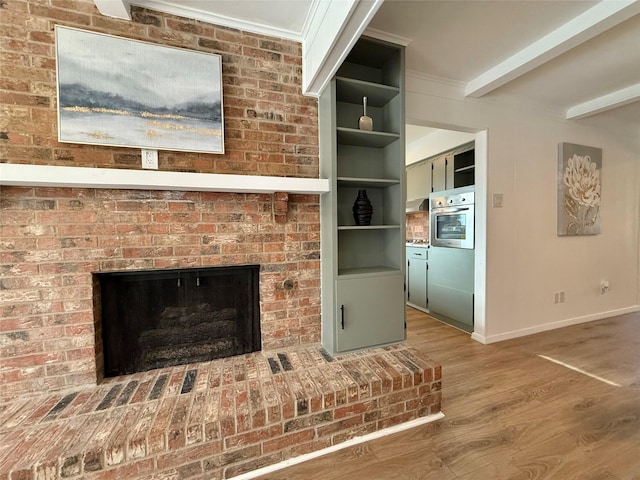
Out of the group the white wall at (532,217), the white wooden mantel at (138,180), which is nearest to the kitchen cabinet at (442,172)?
the white wall at (532,217)

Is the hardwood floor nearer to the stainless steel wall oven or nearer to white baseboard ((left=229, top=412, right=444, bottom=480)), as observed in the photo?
white baseboard ((left=229, top=412, right=444, bottom=480))

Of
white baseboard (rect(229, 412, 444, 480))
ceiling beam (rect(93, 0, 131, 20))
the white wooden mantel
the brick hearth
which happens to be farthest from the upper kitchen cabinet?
ceiling beam (rect(93, 0, 131, 20))

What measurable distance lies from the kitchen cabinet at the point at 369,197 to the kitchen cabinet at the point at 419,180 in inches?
69.5

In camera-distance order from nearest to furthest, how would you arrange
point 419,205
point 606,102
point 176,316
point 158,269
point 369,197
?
point 158,269
point 176,316
point 369,197
point 606,102
point 419,205

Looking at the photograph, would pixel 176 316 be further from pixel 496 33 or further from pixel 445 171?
pixel 445 171

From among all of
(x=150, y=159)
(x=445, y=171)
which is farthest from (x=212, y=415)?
(x=445, y=171)

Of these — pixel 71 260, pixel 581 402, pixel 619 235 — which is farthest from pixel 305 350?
pixel 619 235

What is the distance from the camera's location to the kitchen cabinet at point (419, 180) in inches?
143

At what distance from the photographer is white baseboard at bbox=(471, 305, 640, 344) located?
2716 mm

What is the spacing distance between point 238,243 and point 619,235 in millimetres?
4759

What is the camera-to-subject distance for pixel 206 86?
5.46ft

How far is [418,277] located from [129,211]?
3455 mm

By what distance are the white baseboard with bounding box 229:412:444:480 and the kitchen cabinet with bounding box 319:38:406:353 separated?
0.49m

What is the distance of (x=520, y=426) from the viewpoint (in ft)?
5.21
